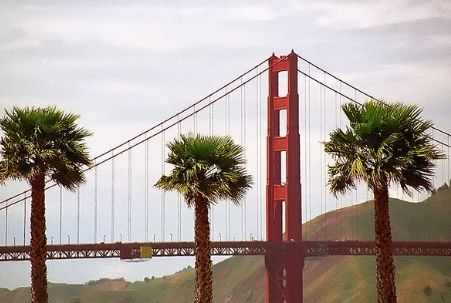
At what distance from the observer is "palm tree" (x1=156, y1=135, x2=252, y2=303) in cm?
3947

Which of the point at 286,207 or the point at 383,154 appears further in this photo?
the point at 286,207

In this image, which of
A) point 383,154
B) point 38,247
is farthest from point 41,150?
point 383,154

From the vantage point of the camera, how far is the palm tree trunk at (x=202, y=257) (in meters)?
39.0

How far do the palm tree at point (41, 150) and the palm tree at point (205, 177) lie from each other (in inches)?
157

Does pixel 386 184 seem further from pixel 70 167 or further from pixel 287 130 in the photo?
pixel 287 130

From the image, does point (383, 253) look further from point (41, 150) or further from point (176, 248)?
point (176, 248)

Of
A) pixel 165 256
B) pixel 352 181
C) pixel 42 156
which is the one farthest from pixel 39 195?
pixel 165 256

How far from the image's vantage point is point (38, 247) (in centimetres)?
4072

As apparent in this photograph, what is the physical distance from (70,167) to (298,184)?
4480 inches

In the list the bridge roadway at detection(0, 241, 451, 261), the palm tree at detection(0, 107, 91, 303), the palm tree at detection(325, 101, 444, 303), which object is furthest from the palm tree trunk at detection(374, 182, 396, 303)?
the bridge roadway at detection(0, 241, 451, 261)

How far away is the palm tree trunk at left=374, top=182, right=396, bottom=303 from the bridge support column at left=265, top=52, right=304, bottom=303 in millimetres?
111895

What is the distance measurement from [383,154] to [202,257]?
7.49m

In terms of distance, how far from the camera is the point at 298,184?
506 ft

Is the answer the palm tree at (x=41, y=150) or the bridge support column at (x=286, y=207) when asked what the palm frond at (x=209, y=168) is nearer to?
the palm tree at (x=41, y=150)
